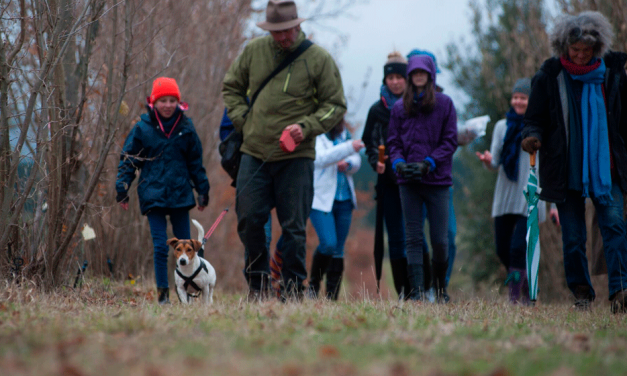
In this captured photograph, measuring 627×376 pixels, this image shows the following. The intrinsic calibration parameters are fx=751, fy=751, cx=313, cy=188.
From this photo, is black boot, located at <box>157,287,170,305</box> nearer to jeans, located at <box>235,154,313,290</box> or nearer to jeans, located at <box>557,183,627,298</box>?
jeans, located at <box>235,154,313,290</box>

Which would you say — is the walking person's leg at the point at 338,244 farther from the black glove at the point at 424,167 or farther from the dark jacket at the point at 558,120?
the dark jacket at the point at 558,120

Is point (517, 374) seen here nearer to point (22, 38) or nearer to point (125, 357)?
point (125, 357)

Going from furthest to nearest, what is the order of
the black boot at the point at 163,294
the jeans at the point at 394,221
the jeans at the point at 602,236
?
1. the jeans at the point at 394,221
2. the black boot at the point at 163,294
3. the jeans at the point at 602,236

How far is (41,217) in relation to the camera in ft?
19.6

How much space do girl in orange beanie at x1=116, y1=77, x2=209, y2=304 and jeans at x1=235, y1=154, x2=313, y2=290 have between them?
2.44ft

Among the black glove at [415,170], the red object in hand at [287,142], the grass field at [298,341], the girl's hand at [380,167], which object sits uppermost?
the red object in hand at [287,142]

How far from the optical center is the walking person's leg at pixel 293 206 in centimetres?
584

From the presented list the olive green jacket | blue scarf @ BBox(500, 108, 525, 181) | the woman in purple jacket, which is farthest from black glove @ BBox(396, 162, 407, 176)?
blue scarf @ BBox(500, 108, 525, 181)

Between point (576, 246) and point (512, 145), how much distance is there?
Answer: 202 centimetres

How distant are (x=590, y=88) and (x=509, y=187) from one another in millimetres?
2011

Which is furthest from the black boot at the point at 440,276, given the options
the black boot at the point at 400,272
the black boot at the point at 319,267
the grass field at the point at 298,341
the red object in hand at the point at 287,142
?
the red object in hand at the point at 287,142

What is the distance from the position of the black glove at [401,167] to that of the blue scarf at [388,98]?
136cm

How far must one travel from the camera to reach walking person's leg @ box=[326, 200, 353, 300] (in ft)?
24.9

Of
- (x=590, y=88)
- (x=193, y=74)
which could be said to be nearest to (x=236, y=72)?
(x=590, y=88)
